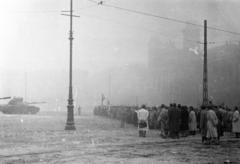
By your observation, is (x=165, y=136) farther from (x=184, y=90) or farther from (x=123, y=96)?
(x=123, y=96)

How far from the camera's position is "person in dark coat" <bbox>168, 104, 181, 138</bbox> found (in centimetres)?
1979

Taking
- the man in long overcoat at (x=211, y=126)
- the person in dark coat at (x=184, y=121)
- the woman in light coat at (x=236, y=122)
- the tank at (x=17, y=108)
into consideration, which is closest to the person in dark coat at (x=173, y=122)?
the person in dark coat at (x=184, y=121)

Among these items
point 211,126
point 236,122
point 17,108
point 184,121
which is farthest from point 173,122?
point 17,108

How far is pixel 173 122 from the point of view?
1983 cm

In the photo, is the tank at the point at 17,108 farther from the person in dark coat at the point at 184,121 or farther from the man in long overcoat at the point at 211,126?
the man in long overcoat at the point at 211,126

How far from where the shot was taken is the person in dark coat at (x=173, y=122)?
19.8 metres

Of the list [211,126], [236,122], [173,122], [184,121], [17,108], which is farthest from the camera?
[17,108]

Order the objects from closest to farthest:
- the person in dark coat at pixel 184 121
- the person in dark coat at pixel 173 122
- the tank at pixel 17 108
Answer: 1. the person in dark coat at pixel 173 122
2. the person in dark coat at pixel 184 121
3. the tank at pixel 17 108

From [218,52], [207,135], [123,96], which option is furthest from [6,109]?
[123,96]

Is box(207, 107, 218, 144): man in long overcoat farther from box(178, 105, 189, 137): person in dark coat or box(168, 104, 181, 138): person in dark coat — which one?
box(178, 105, 189, 137): person in dark coat

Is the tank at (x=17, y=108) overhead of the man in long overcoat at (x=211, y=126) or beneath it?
beneath

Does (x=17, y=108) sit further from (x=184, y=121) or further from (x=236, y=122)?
(x=236, y=122)

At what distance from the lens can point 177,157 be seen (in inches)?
463

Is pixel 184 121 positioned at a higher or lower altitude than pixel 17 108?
higher
